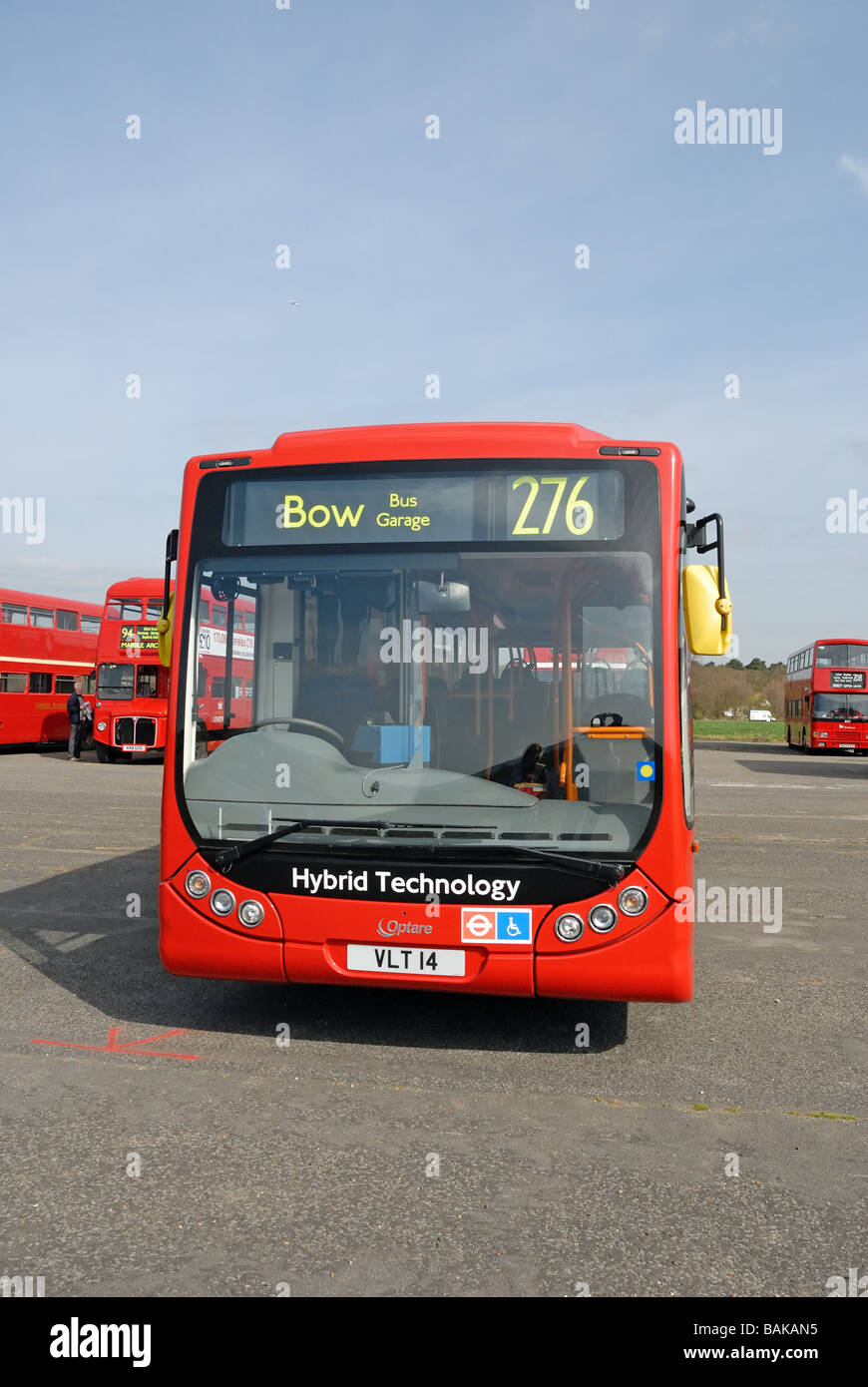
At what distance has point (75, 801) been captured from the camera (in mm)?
17594

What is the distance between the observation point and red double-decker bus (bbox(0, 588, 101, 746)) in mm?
28484

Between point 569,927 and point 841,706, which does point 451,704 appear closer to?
point 569,927

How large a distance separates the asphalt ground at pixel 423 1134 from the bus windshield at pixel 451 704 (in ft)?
3.40

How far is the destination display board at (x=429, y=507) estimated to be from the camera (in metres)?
5.31

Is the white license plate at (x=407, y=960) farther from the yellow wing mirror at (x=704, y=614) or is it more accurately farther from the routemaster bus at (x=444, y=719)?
the yellow wing mirror at (x=704, y=614)

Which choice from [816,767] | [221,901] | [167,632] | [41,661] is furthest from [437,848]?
[816,767]

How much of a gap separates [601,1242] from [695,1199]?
1.61 feet

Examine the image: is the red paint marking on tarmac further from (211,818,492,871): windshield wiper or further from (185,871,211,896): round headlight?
(211,818,492,871): windshield wiper

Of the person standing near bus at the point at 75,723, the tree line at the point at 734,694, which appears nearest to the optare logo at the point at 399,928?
the person standing near bus at the point at 75,723

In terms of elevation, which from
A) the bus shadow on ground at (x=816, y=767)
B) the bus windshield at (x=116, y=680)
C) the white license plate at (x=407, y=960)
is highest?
the bus windshield at (x=116, y=680)

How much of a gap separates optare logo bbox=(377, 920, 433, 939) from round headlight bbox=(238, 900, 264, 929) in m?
0.56
